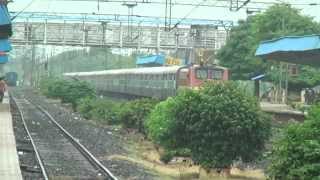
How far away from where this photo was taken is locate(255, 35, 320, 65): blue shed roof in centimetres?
3434

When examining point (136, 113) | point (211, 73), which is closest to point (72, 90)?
point (211, 73)

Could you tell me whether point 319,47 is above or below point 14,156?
above

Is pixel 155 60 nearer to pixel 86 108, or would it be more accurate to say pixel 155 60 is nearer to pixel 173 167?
pixel 86 108

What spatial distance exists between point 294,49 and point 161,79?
10.2 m

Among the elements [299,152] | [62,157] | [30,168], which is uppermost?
[299,152]

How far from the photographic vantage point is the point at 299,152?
37.3ft

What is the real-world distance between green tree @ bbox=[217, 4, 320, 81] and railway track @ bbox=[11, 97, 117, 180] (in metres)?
29.9

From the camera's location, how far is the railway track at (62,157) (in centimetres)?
1708

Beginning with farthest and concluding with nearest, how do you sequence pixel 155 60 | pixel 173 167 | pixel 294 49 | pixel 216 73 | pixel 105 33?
1. pixel 105 33
2. pixel 155 60
3. pixel 216 73
4. pixel 294 49
5. pixel 173 167

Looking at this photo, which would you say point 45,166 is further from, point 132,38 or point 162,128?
point 132,38

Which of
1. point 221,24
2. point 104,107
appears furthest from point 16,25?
point 104,107

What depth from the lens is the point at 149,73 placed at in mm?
47344

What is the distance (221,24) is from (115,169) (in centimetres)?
5385

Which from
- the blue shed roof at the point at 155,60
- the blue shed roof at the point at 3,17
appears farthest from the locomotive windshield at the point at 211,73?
the blue shed roof at the point at 155,60
